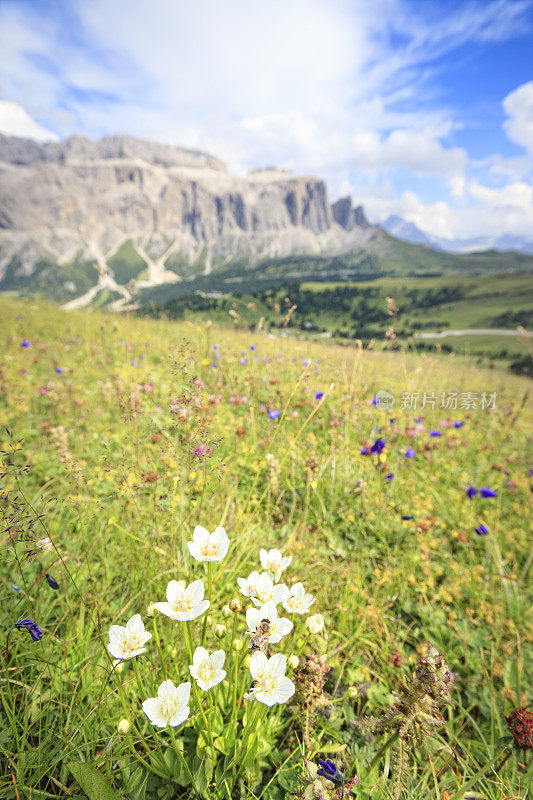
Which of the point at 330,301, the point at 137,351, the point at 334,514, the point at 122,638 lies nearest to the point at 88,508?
the point at 122,638

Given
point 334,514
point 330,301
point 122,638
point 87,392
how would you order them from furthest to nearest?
point 330,301, point 87,392, point 334,514, point 122,638

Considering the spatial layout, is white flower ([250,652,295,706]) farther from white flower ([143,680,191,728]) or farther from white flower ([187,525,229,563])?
white flower ([187,525,229,563])

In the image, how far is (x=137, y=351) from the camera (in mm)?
7641

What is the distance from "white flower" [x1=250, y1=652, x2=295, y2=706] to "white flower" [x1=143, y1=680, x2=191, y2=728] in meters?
0.26

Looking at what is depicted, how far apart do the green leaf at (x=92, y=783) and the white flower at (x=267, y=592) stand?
0.86 m

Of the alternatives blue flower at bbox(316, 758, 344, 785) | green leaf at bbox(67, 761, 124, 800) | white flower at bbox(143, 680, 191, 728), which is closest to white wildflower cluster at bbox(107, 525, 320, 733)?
white flower at bbox(143, 680, 191, 728)

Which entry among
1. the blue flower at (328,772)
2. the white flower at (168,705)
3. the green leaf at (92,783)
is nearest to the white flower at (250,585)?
the white flower at (168,705)

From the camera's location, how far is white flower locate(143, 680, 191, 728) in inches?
48.9

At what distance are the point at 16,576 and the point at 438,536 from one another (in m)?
4.24

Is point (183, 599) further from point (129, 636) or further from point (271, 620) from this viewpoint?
point (271, 620)

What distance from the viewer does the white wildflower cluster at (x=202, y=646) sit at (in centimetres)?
128

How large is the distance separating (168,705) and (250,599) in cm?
124

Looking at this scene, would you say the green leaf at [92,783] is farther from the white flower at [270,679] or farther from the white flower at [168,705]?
the white flower at [270,679]

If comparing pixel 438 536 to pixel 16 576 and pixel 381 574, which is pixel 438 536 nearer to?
pixel 381 574
